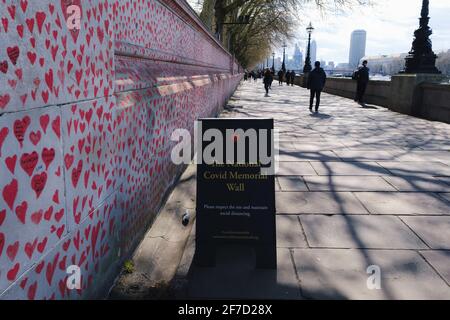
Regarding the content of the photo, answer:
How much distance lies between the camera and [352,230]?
4027mm

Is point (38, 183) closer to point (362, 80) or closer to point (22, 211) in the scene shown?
point (22, 211)

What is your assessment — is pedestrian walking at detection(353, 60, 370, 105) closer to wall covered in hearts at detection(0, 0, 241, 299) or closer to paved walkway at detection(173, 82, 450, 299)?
paved walkway at detection(173, 82, 450, 299)

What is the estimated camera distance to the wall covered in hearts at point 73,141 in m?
1.66

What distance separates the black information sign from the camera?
3086 millimetres

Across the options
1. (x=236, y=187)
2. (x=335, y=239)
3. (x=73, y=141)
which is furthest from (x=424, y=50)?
(x=73, y=141)

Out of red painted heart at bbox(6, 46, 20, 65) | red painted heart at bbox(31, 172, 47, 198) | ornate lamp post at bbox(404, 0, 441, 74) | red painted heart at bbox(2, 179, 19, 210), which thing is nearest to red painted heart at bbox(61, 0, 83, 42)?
red painted heart at bbox(6, 46, 20, 65)

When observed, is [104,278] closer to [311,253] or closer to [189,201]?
[311,253]

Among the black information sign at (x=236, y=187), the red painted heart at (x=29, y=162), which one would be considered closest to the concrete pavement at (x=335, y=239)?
the black information sign at (x=236, y=187)

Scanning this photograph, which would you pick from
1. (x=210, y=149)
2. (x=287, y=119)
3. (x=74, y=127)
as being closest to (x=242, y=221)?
(x=210, y=149)

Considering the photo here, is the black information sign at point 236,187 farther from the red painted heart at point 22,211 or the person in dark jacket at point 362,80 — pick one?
the person in dark jacket at point 362,80

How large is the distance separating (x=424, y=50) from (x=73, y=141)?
15.7m

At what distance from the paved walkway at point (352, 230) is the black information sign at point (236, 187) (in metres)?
0.30

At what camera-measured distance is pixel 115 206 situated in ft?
9.87
